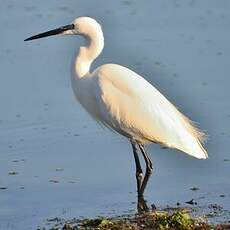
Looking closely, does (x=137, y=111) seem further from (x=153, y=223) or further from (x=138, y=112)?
(x=153, y=223)

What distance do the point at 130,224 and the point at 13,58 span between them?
529 cm

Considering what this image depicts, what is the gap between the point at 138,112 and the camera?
857 centimetres

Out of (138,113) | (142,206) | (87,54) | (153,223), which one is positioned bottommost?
(142,206)

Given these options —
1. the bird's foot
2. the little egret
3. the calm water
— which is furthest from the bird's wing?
the bird's foot

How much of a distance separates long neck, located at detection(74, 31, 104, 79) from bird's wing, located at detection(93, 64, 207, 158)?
0.31m

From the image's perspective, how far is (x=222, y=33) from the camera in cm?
1294

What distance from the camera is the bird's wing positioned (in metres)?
A: 8.52

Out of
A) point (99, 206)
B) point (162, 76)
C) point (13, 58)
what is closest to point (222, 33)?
point (162, 76)

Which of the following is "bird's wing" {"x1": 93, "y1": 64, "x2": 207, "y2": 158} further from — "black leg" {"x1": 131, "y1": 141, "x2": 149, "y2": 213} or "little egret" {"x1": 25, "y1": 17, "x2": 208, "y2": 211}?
"black leg" {"x1": 131, "y1": 141, "x2": 149, "y2": 213}

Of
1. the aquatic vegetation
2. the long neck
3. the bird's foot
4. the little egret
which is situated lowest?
the bird's foot

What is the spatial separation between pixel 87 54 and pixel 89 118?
5.32 feet

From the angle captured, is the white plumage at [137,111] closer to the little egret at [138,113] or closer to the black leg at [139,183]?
the little egret at [138,113]

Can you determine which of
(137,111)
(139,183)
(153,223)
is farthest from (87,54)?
(153,223)

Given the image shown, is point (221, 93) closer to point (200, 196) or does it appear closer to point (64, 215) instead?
point (200, 196)
